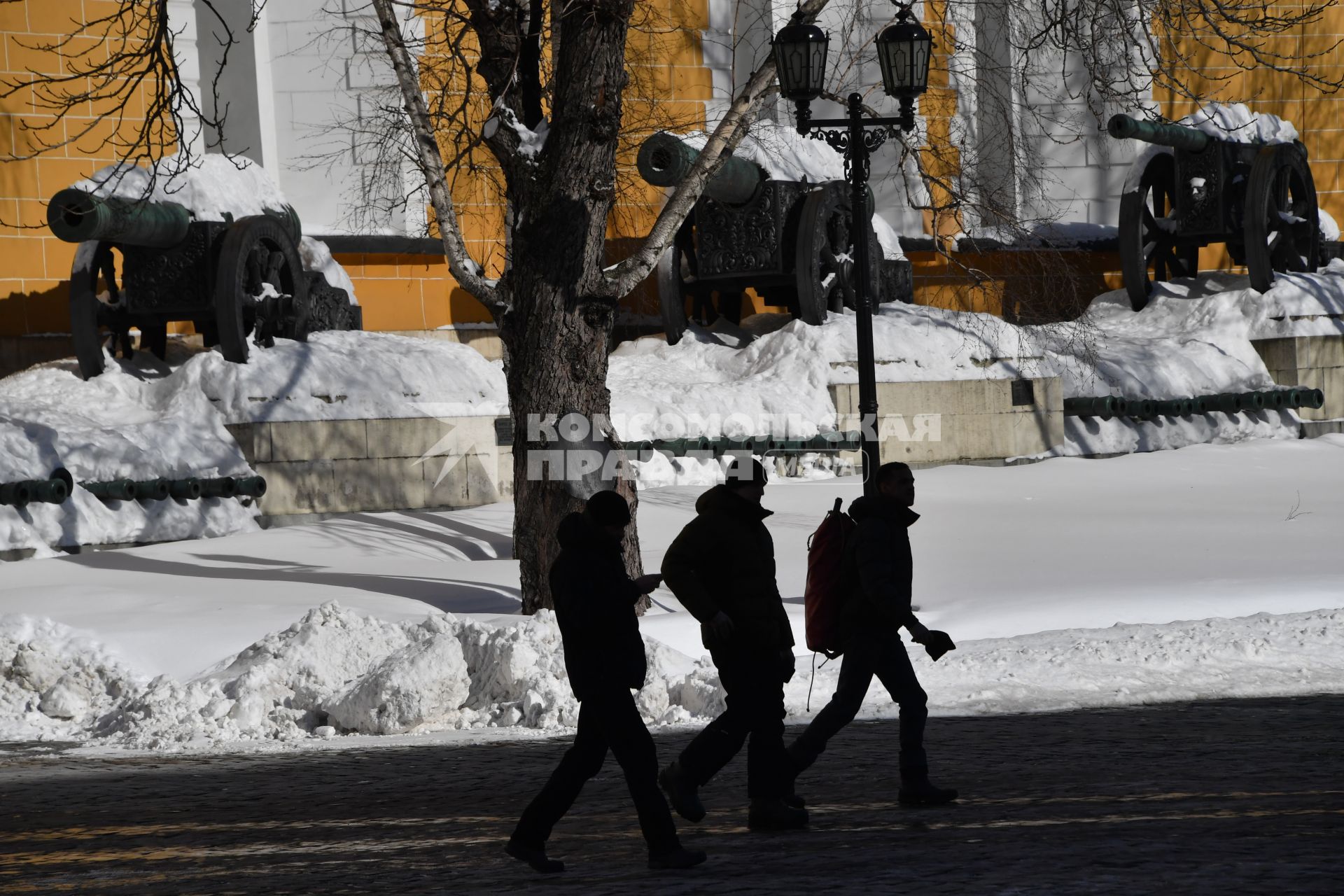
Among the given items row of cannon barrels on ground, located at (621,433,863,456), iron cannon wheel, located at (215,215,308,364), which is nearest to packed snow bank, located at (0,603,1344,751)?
iron cannon wheel, located at (215,215,308,364)

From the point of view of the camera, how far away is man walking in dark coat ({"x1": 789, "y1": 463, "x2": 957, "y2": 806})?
6527mm

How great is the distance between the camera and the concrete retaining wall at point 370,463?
1534 centimetres

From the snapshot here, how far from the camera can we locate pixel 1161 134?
21.3 meters

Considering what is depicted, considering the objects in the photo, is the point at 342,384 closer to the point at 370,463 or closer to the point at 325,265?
the point at 370,463

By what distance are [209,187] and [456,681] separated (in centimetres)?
867

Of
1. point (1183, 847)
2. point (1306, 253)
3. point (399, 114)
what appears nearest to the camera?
point (1183, 847)

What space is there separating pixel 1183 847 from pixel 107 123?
17249mm

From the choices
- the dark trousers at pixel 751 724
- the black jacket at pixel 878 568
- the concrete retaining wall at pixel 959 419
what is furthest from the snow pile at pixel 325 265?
the dark trousers at pixel 751 724

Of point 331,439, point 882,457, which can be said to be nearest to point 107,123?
point 331,439

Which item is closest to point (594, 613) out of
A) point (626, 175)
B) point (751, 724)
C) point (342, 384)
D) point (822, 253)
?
point (751, 724)

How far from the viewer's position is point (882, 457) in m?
17.7

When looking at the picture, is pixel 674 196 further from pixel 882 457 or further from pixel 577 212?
pixel 882 457

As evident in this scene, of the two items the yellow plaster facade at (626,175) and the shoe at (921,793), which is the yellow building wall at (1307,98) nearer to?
the yellow plaster facade at (626,175)

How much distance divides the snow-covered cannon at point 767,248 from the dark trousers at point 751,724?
1211cm
